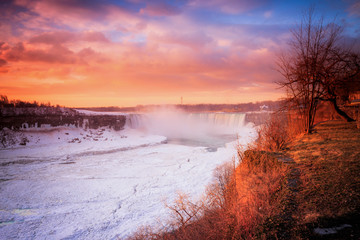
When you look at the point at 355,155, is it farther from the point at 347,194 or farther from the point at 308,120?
the point at 308,120

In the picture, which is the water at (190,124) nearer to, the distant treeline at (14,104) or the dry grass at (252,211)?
the distant treeline at (14,104)

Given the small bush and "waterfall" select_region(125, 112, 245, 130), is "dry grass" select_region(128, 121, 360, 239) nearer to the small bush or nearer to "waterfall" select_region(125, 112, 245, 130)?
the small bush

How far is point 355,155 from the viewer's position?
12.4 ft

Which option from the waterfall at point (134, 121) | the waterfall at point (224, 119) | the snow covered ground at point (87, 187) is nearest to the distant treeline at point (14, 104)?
the snow covered ground at point (87, 187)

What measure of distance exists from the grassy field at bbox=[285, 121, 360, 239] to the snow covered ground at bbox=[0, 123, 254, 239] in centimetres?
364

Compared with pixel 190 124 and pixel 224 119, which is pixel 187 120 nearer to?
pixel 190 124

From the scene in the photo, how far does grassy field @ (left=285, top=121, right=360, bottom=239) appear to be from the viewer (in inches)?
86.0

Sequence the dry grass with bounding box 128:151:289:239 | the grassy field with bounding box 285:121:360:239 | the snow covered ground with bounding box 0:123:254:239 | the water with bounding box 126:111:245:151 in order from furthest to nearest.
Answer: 1. the water with bounding box 126:111:245:151
2. the snow covered ground with bounding box 0:123:254:239
3. the dry grass with bounding box 128:151:289:239
4. the grassy field with bounding box 285:121:360:239

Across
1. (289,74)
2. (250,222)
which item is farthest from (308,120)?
(250,222)

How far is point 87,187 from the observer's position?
23.6 feet

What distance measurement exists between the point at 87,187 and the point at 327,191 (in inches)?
306

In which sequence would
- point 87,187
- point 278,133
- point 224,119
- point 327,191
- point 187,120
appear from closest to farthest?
point 327,191 < point 278,133 < point 87,187 < point 224,119 < point 187,120

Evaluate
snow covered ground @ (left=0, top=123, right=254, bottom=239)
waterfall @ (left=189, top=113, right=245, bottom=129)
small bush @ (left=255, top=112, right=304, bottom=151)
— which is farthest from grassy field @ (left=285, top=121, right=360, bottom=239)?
waterfall @ (left=189, top=113, right=245, bottom=129)

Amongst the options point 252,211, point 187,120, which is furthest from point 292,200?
point 187,120
